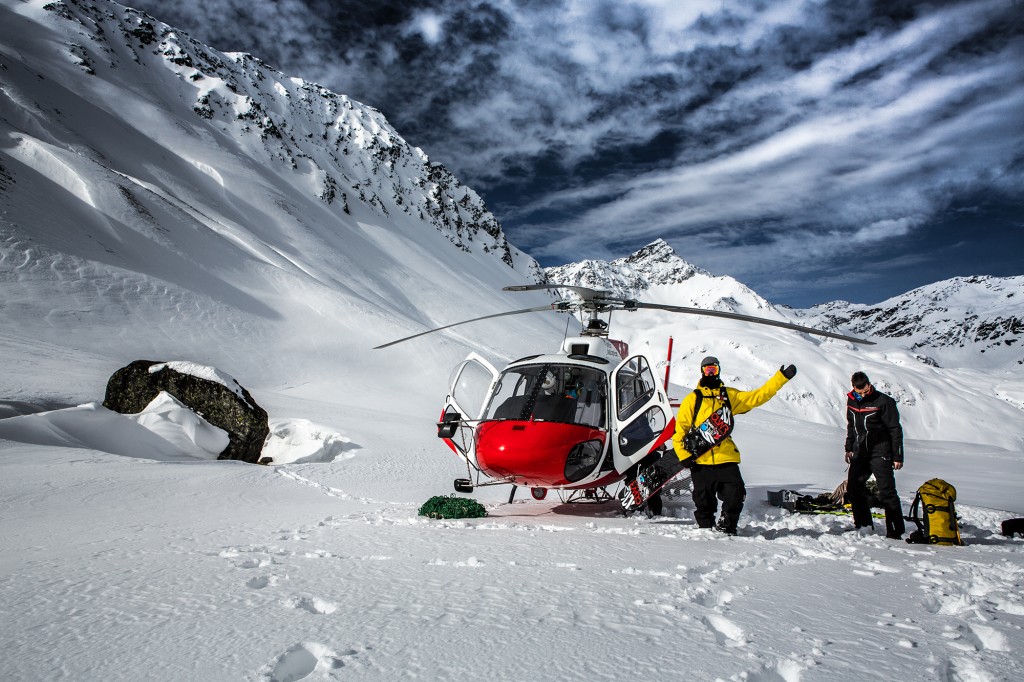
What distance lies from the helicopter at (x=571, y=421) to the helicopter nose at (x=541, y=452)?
1cm

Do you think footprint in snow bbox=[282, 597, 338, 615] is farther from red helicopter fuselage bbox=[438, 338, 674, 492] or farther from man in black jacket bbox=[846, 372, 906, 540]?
man in black jacket bbox=[846, 372, 906, 540]

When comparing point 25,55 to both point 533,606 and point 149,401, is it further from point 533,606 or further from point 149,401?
point 533,606

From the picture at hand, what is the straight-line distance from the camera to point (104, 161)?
41.7 m

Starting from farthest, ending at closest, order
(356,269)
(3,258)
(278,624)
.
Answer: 1. (356,269)
2. (3,258)
3. (278,624)

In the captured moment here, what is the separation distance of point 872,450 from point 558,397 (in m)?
3.47

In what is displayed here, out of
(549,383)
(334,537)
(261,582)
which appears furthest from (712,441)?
(261,582)

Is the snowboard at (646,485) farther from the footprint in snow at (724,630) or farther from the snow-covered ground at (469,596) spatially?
the footprint in snow at (724,630)

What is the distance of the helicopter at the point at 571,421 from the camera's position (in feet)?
18.6

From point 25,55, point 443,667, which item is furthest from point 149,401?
point 25,55

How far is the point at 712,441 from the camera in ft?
17.9

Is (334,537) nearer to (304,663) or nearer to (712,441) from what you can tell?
(304,663)

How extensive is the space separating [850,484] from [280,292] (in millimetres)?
29549

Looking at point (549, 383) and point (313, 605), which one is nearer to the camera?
point (313, 605)

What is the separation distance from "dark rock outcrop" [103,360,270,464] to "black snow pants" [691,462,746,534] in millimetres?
9593
